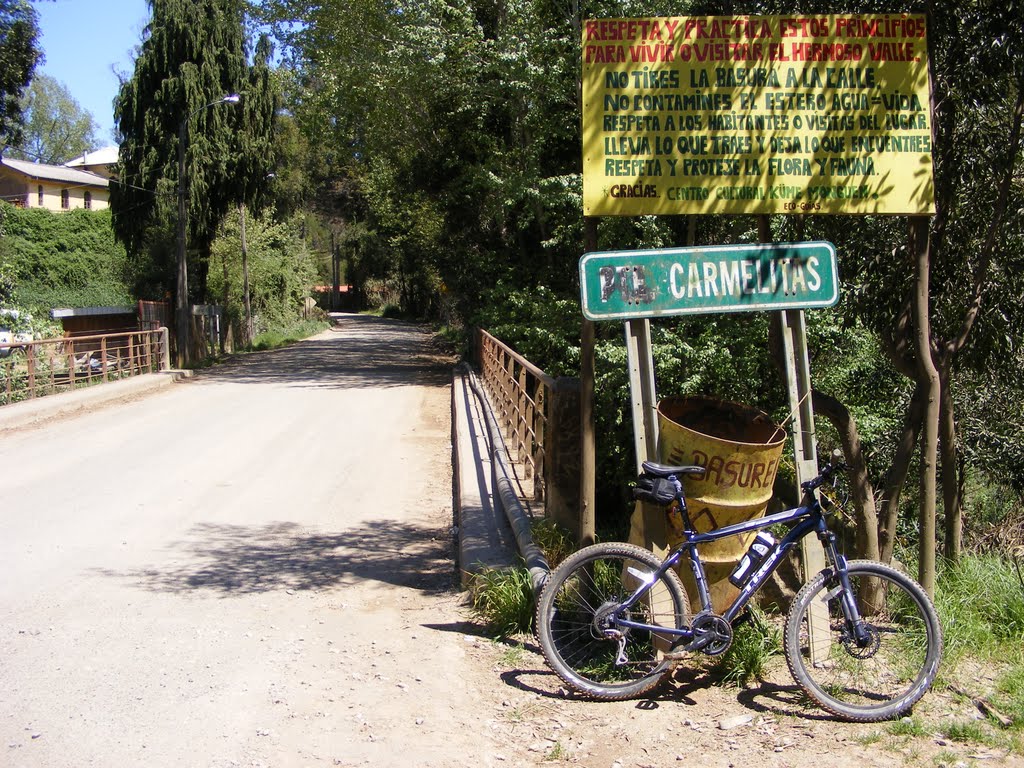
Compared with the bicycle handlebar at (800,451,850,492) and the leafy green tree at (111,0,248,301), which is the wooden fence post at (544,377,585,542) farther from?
the leafy green tree at (111,0,248,301)

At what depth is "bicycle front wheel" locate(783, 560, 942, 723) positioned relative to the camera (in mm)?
4230

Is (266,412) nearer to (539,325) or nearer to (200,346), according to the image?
(539,325)

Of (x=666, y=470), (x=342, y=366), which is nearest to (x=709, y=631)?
(x=666, y=470)

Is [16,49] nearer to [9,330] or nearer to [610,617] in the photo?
[9,330]

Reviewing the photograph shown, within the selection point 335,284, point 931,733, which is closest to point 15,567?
point 931,733

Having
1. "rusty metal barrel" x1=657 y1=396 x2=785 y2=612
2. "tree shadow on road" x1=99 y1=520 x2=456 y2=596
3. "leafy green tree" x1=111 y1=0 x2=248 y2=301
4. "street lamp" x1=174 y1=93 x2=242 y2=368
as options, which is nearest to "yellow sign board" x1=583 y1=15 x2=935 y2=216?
"rusty metal barrel" x1=657 y1=396 x2=785 y2=612

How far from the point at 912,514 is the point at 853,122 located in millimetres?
5652

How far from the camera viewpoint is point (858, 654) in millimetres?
4340

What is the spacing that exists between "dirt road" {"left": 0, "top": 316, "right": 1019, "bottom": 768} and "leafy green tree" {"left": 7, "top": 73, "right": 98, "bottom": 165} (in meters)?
84.8

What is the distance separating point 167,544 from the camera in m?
7.94

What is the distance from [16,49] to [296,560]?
17048mm

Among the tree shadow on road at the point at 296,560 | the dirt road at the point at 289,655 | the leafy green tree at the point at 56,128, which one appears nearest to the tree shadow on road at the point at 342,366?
the dirt road at the point at 289,655

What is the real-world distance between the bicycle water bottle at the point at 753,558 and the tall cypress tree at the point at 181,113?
28412mm

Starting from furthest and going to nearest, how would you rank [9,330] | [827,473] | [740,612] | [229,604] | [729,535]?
1. [9,330]
2. [229,604]
3. [740,612]
4. [729,535]
5. [827,473]
